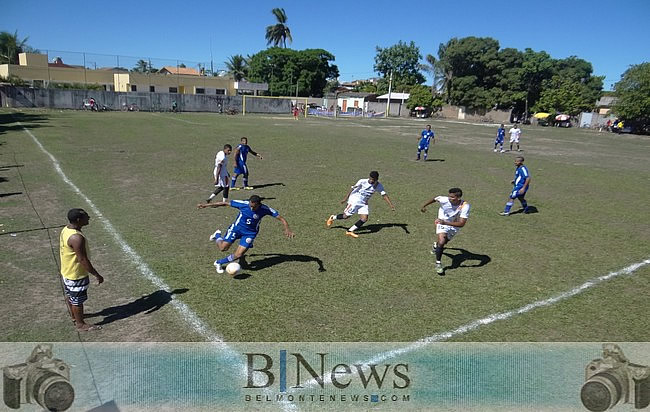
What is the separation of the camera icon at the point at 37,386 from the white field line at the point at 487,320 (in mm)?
2544

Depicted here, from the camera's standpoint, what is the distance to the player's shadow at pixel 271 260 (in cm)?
829

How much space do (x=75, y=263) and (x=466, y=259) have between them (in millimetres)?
7094

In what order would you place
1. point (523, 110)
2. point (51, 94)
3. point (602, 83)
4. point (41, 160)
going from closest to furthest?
point (41, 160) → point (51, 94) → point (523, 110) → point (602, 83)

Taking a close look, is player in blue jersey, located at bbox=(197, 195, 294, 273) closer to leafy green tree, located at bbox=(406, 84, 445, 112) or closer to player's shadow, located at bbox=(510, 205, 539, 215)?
player's shadow, located at bbox=(510, 205, 539, 215)

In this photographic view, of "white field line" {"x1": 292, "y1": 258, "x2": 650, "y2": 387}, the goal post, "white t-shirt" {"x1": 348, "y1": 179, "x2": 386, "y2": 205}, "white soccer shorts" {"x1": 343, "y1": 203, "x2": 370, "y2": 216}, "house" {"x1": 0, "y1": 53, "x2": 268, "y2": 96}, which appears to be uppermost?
"house" {"x1": 0, "y1": 53, "x2": 268, "y2": 96}

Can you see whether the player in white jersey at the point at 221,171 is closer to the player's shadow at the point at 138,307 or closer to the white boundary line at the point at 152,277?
the white boundary line at the point at 152,277

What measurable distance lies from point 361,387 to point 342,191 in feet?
34.5

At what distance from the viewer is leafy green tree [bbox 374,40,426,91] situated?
96500 millimetres

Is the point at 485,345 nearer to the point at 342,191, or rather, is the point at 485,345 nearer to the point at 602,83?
the point at 342,191

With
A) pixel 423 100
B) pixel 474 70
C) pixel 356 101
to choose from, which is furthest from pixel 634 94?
pixel 356 101

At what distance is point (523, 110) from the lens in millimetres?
75875

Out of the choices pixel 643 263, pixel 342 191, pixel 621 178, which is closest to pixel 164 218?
pixel 342 191

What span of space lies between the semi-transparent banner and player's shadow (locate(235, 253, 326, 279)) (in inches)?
105

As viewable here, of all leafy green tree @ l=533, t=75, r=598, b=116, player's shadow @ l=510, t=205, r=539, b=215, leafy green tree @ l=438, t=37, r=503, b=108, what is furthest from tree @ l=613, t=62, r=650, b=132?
player's shadow @ l=510, t=205, r=539, b=215
